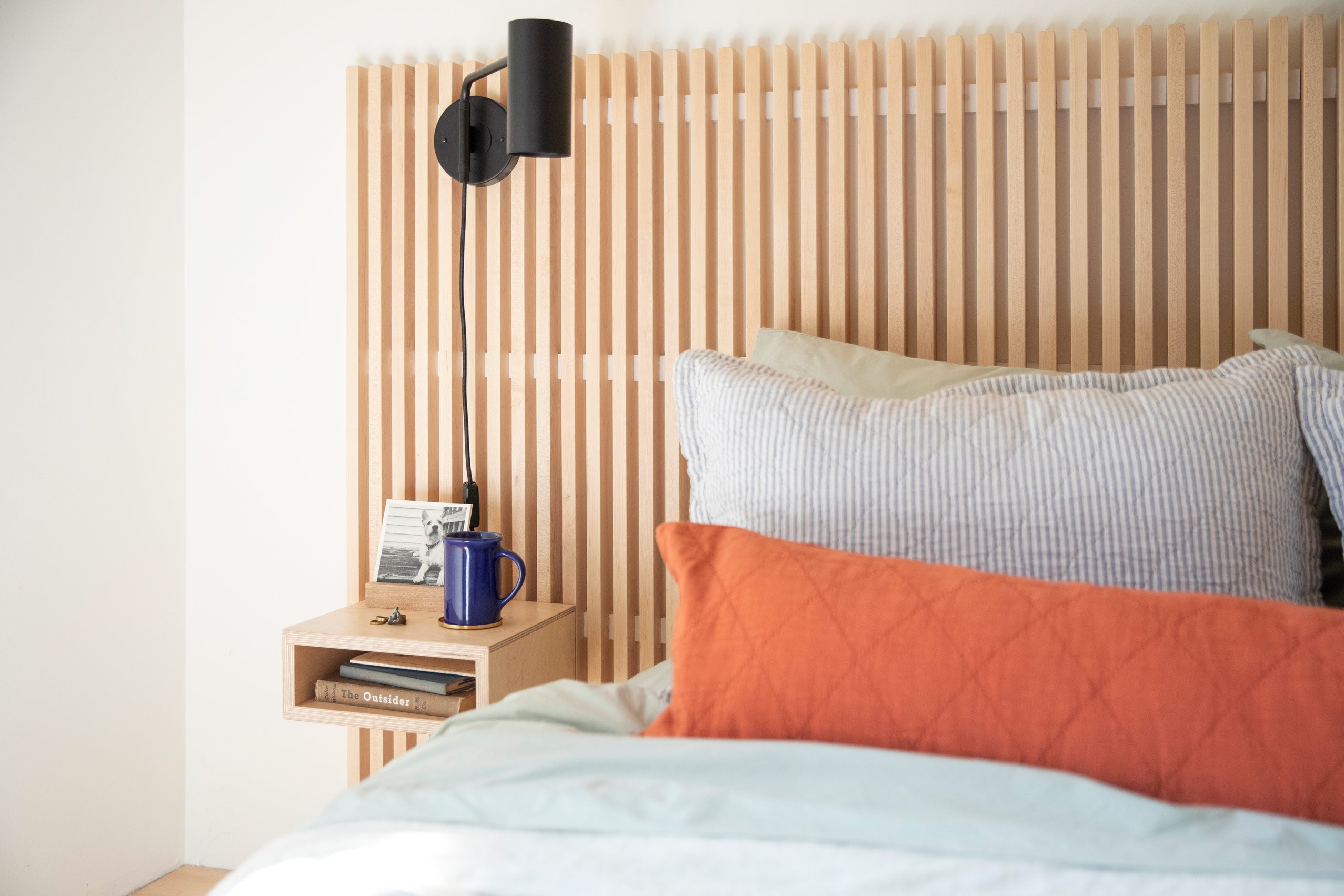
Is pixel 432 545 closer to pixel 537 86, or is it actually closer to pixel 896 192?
pixel 537 86

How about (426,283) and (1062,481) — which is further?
(426,283)

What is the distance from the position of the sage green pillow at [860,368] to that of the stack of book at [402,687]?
2.55ft

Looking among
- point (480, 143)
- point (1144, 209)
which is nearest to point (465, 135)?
point (480, 143)

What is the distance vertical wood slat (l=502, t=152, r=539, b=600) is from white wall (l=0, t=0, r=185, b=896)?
839mm

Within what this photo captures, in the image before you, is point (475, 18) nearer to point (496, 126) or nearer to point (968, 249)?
point (496, 126)

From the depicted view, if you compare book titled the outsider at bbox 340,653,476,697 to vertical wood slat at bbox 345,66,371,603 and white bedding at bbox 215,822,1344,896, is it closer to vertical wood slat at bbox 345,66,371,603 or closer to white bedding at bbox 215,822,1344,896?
vertical wood slat at bbox 345,66,371,603

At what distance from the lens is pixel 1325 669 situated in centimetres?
78

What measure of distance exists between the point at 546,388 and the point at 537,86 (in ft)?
1.89

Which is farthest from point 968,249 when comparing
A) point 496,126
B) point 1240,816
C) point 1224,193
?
point 1240,816

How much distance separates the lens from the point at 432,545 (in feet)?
6.19

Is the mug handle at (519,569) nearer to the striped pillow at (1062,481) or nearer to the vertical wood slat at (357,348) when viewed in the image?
the vertical wood slat at (357,348)

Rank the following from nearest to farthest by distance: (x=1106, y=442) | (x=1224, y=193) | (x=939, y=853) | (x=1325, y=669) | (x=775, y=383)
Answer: (x=939, y=853) < (x=1325, y=669) < (x=1106, y=442) < (x=775, y=383) < (x=1224, y=193)

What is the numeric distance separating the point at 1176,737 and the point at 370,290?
5.64 ft

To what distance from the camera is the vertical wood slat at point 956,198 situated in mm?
1740
